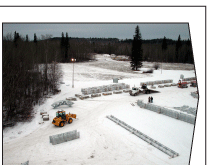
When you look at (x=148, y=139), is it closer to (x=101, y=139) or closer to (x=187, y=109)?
(x=101, y=139)

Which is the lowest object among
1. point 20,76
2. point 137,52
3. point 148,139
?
point 148,139

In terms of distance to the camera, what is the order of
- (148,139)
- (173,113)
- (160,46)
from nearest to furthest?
1. (148,139)
2. (160,46)
3. (173,113)

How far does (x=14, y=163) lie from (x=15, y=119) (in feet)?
20.2

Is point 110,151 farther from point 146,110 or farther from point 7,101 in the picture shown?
point 146,110

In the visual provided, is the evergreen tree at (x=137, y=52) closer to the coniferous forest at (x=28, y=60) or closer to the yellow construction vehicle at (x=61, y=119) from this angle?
the coniferous forest at (x=28, y=60)

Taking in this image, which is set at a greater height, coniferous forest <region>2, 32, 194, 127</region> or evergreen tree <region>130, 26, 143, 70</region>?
evergreen tree <region>130, 26, 143, 70</region>

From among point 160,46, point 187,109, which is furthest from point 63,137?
point 187,109

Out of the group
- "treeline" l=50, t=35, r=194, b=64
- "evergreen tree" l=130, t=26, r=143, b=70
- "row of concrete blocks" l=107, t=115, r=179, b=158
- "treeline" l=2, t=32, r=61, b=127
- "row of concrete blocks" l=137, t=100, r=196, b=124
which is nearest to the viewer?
"treeline" l=50, t=35, r=194, b=64

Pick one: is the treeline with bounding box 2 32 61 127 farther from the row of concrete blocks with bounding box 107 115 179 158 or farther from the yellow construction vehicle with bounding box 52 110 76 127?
the row of concrete blocks with bounding box 107 115 179 158

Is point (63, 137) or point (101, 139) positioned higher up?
point (63, 137)

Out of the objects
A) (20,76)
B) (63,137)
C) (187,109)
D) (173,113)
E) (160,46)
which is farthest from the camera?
(187,109)

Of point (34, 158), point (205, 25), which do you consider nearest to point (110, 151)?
point (34, 158)

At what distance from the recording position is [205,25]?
818 cm

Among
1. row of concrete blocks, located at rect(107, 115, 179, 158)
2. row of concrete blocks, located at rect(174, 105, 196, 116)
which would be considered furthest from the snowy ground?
row of concrete blocks, located at rect(174, 105, 196, 116)
